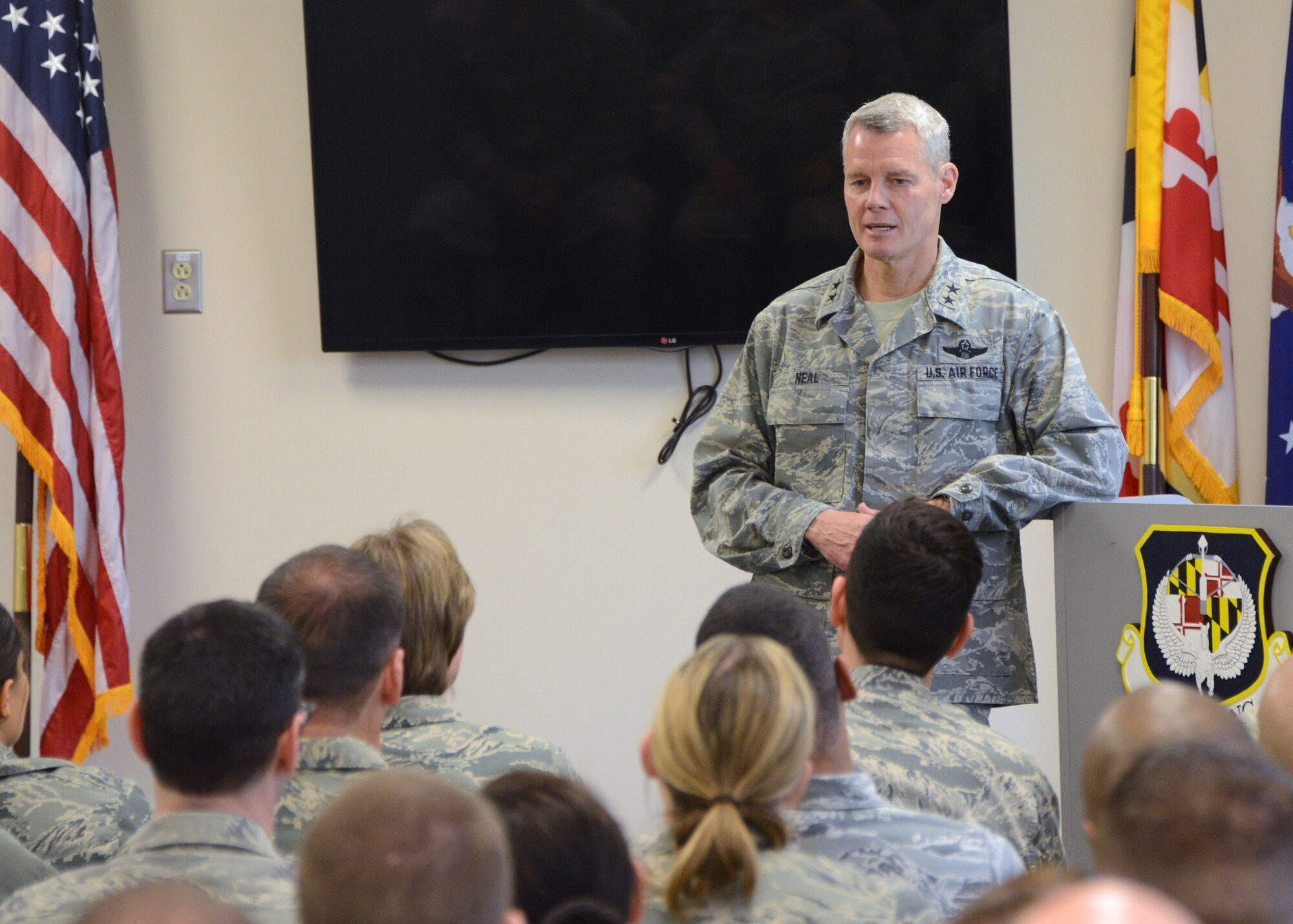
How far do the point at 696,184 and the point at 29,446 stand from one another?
1.89 meters

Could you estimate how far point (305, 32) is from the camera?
12.4 feet

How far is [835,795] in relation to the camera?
4.71 ft

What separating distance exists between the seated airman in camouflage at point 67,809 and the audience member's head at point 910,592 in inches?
41.8

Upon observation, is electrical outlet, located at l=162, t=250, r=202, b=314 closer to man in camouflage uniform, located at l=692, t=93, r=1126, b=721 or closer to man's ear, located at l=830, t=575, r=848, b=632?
man in camouflage uniform, located at l=692, t=93, r=1126, b=721

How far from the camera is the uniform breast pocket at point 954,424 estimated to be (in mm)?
2549

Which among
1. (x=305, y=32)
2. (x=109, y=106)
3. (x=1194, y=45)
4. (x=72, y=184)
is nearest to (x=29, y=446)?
(x=72, y=184)

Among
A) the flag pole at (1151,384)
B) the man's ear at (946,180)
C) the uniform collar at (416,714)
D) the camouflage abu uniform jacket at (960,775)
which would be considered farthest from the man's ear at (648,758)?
the flag pole at (1151,384)

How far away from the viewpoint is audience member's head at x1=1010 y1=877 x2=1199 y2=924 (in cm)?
65

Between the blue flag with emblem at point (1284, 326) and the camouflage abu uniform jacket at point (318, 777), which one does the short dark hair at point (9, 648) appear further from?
the blue flag with emblem at point (1284, 326)

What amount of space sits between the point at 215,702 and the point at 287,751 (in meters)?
0.11

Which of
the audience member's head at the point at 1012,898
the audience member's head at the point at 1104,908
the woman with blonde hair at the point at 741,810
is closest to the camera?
the audience member's head at the point at 1104,908

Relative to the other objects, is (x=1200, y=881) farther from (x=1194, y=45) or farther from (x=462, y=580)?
(x=1194, y=45)

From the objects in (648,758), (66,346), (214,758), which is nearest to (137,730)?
(214,758)

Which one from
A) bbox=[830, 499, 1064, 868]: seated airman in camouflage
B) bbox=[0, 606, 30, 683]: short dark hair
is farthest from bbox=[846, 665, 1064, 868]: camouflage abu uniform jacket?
bbox=[0, 606, 30, 683]: short dark hair
